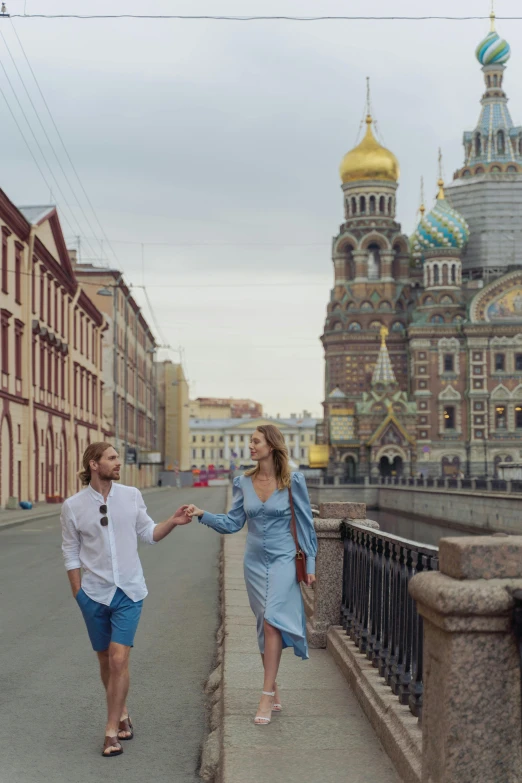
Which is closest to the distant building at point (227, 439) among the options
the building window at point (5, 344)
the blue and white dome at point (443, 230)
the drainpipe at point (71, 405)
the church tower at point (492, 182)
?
the church tower at point (492, 182)

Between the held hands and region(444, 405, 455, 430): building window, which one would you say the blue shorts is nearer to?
the held hands

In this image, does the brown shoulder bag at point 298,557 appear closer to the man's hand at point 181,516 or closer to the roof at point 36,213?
the man's hand at point 181,516

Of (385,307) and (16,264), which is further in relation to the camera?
(385,307)

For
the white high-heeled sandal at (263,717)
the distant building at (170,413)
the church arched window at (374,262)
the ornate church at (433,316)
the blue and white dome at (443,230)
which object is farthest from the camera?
the distant building at (170,413)

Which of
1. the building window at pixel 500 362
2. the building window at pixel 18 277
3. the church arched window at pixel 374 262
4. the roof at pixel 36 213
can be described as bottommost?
the building window at pixel 18 277

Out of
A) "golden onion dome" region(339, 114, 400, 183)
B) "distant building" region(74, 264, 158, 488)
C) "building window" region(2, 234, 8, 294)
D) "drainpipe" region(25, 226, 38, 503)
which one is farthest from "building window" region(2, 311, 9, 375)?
"golden onion dome" region(339, 114, 400, 183)

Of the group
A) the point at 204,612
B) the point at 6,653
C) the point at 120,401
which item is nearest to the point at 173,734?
the point at 6,653

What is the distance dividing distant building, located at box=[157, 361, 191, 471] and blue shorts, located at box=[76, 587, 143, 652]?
359 feet

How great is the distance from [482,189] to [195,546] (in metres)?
88.4

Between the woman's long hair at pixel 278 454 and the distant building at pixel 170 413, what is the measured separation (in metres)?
109

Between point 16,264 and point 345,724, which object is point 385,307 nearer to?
point 16,264

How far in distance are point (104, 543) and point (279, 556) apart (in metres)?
1.07

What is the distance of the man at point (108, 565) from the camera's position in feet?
20.5

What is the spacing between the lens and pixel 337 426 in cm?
9994
